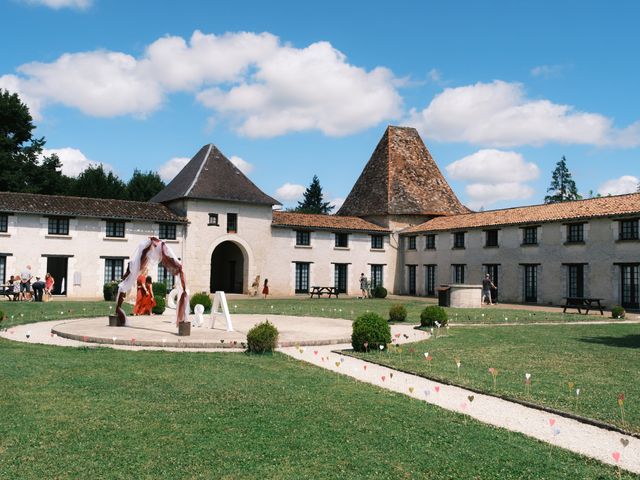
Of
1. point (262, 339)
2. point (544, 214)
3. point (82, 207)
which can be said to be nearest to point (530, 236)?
point (544, 214)

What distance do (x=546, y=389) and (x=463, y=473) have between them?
4285 millimetres

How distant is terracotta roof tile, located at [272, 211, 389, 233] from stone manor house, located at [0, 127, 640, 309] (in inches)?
4.5

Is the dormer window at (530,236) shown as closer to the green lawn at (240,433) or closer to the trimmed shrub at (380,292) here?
the trimmed shrub at (380,292)

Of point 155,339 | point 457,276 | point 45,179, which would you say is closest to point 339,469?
point 155,339

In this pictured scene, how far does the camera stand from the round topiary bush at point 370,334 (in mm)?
13180

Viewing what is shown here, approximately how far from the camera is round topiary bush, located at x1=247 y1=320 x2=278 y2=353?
41.1 feet

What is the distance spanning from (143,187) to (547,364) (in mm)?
54288

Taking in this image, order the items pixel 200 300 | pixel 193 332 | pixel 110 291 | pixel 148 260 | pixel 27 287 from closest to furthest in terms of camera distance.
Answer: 1. pixel 193 332
2. pixel 148 260
3. pixel 200 300
4. pixel 110 291
5. pixel 27 287

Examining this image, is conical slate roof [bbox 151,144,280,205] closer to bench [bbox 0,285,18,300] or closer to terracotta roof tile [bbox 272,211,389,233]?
terracotta roof tile [bbox 272,211,389,233]

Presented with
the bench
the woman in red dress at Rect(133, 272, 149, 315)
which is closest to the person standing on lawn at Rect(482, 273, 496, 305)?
the woman in red dress at Rect(133, 272, 149, 315)

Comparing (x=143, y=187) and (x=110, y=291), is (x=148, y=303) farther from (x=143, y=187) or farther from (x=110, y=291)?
(x=143, y=187)

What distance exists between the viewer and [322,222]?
39.9 meters

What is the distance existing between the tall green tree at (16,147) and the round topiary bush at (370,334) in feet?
133

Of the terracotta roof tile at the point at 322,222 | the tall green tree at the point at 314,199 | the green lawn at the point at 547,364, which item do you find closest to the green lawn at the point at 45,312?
the green lawn at the point at 547,364
